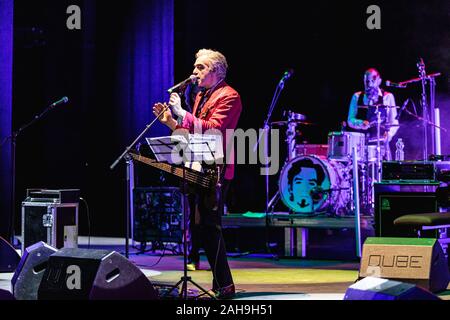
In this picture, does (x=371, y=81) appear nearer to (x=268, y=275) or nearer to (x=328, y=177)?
(x=328, y=177)

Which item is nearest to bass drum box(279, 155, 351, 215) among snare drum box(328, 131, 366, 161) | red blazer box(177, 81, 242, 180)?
snare drum box(328, 131, 366, 161)

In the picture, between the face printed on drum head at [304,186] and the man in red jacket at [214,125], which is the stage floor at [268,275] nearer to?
the man in red jacket at [214,125]

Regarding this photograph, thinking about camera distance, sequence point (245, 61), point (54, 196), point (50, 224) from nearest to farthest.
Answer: point (50, 224)
point (54, 196)
point (245, 61)

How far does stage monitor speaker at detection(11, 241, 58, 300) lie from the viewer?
4738 millimetres

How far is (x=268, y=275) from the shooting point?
6.86 metres

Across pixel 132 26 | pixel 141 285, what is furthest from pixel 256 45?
pixel 141 285

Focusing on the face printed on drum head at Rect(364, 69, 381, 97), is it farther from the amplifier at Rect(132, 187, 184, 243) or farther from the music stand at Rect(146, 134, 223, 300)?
the music stand at Rect(146, 134, 223, 300)

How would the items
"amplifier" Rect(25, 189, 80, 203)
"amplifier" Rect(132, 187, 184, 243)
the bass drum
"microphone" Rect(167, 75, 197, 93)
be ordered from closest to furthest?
1. "microphone" Rect(167, 75, 197, 93)
2. "amplifier" Rect(25, 189, 80, 203)
3. "amplifier" Rect(132, 187, 184, 243)
4. the bass drum

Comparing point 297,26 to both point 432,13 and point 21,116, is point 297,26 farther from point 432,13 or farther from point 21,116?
point 21,116

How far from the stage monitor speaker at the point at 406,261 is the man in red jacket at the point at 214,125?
3.53ft

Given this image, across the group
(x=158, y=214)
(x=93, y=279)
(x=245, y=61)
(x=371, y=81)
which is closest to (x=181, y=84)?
(x=93, y=279)

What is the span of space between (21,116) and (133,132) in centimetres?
233

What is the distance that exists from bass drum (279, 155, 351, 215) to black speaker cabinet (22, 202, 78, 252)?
303 cm

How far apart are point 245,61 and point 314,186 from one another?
220 centimetres
